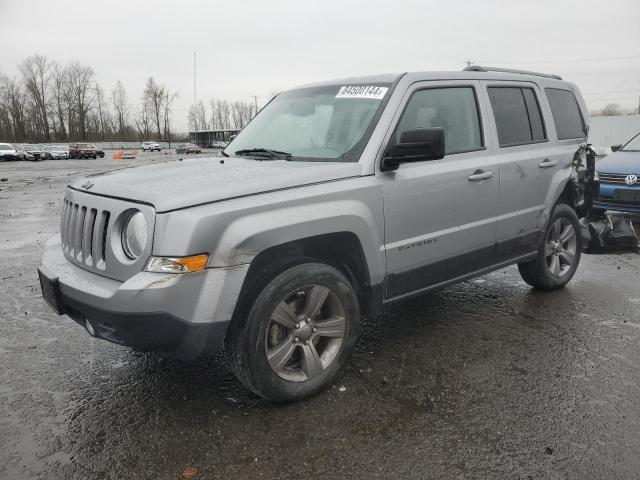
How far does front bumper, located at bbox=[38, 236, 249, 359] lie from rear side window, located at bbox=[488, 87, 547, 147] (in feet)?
8.75

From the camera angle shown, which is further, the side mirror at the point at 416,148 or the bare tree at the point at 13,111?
the bare tree at the point at 13,111

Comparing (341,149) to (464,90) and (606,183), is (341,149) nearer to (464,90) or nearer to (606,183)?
(464,90)

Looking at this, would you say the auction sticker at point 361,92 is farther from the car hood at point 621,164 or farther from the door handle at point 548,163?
the car hood at point 621,164

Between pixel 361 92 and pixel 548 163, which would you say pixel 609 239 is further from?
pixel 361 92

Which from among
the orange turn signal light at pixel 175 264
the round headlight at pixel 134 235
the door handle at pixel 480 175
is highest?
the door handle at pixel 480 175

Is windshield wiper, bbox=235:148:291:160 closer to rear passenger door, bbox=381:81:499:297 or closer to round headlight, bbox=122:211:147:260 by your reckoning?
rear passenger door, bbox=381:81:499:297

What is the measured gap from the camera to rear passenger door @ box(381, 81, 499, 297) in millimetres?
3404

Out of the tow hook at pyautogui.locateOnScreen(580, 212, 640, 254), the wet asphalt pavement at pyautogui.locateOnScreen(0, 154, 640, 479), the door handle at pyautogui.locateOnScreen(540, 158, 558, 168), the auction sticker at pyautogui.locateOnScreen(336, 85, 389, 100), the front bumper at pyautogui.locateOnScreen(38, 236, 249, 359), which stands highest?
the auction sticker at pyautogui.locateOnScreen(336, 85, 389, 100)

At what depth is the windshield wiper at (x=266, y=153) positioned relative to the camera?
359 centimetres

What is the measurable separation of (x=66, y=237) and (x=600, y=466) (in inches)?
128

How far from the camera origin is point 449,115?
3.86 meters

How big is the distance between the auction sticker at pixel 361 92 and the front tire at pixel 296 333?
1313mm

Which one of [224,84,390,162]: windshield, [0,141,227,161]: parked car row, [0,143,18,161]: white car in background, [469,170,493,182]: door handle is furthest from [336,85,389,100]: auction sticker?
[0,143,18,161]: white car in background

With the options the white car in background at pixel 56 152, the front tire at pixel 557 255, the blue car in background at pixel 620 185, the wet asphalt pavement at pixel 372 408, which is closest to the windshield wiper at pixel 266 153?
the wet asphalt pavement at pixel 372 408
